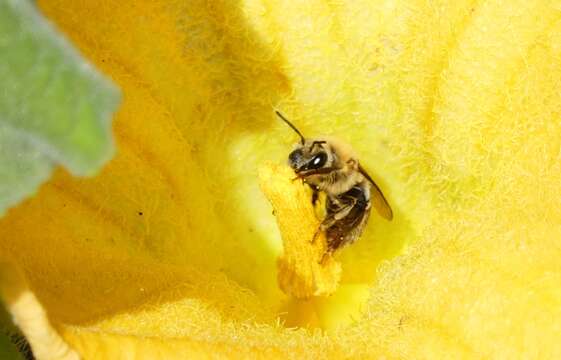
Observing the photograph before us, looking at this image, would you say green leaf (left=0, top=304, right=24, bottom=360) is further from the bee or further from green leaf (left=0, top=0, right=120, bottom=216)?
the bee

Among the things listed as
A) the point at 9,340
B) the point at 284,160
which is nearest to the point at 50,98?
the point at 9,340

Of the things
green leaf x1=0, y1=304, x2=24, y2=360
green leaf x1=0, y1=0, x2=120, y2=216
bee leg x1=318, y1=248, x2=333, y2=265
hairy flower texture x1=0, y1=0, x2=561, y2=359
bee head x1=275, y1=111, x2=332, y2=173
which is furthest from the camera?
bee leg x1=318, y1=248, x2=333, y2=265

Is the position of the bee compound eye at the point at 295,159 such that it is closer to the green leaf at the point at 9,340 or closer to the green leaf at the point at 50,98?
the green leaf at the point at 9,340

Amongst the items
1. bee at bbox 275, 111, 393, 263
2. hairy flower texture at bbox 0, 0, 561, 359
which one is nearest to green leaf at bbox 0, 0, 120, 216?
hairy flower texture at bbox 0, 0, 561, 359

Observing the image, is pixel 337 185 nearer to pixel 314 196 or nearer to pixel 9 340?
pixel 314 196

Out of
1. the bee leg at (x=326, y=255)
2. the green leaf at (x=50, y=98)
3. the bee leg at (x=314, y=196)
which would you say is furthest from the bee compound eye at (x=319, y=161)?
the green leaf at (x=50, y=98)

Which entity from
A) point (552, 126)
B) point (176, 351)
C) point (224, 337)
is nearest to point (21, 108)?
point (176, 351)
